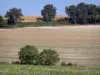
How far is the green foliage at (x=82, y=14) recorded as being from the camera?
78.0 meters

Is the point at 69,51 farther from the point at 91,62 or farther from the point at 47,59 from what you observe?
the point at 47,59

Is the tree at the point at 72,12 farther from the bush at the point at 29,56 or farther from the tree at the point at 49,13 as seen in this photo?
the bush at the point at 29,56

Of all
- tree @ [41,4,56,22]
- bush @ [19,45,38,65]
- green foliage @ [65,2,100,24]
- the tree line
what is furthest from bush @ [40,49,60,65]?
tree @ [41,4,56,22]

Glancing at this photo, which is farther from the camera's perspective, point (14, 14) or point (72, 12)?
point (72, 12)

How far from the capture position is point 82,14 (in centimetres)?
7869

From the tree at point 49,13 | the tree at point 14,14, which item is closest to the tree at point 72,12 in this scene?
the tree at point 49,13

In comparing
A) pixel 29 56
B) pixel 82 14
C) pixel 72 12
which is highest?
pixel 72 12

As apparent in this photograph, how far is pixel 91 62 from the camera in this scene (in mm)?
24156

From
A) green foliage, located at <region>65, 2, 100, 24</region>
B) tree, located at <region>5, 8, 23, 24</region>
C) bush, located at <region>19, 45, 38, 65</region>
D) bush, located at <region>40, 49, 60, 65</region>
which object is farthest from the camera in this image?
green foliage, located at <region>65, 2, 100, 24</region>

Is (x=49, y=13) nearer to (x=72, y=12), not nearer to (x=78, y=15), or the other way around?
(x=72, y=12)

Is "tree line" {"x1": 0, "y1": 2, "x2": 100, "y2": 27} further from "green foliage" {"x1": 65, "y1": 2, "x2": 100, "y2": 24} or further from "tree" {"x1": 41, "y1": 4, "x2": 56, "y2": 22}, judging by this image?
"tree" {"x1": 41, "y1": 4, "x2": 56, "y2": 22}

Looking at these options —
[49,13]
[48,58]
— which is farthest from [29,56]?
[49,13]

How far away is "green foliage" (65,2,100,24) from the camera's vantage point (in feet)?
256

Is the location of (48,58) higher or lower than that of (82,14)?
lower
